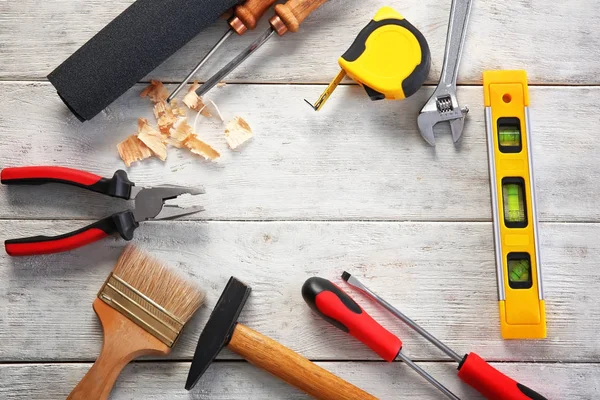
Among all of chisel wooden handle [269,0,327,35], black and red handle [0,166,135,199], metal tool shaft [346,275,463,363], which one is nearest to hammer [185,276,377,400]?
metal tool shaft [346,275,463,363]

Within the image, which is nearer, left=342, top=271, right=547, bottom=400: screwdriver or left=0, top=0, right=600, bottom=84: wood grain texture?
left=342, top=271, right=547, bottom=400: screwdriver

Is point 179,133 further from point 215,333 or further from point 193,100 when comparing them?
point 215,333

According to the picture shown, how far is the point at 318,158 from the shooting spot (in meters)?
1.10

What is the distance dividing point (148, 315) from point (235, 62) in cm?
44

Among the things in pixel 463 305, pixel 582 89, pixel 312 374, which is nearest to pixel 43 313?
pixel 312 374

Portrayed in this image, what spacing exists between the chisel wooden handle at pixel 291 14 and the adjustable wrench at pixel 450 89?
0.23 m

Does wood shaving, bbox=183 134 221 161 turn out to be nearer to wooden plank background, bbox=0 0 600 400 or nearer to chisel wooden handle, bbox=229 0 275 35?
wooden plank background, bbox=0 0 600 400

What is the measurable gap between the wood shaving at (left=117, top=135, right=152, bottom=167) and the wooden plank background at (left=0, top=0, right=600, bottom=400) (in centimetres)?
2

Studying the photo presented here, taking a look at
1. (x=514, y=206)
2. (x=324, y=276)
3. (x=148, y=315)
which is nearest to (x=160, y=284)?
(x=148, y=315)

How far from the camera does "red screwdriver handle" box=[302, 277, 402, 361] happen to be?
101 cm

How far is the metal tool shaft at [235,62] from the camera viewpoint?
1072 millimetres

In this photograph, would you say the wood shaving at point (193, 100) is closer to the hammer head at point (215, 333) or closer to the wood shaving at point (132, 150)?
the wood shaving at point (132, 150)

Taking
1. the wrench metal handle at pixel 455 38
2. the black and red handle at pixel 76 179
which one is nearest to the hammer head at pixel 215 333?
the black and red handle at pixel 76 179

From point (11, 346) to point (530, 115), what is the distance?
96 cm
